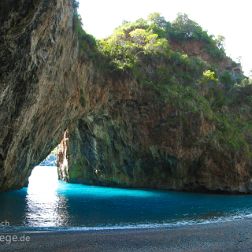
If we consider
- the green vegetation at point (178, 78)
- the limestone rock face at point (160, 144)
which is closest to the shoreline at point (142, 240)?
the green vegetation at point (178, 78)

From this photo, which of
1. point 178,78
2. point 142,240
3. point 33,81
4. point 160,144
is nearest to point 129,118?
point 160,144

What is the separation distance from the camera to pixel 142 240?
16.7 m

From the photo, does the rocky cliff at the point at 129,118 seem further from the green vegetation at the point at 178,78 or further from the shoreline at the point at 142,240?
the shoreline at the point at 142,240

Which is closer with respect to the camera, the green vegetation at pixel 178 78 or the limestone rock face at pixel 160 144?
the green vegetation at pixel 178 78

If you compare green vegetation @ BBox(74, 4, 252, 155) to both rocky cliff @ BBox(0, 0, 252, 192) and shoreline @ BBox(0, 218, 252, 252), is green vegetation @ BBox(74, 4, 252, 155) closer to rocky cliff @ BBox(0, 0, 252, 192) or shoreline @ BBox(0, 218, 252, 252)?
rocky cliff @ BBox(0, 0, 252, 192)

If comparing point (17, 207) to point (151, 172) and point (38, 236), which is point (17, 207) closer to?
point (38, 236)

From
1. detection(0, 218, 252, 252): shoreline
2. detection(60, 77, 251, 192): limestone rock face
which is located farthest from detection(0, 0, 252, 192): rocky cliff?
detection(0, 218, 252, 252): shoreline

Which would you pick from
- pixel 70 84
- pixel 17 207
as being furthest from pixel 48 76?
pixel 17 207

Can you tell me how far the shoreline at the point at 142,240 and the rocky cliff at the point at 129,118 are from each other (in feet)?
38.9

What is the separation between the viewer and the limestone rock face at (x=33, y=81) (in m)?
18.5

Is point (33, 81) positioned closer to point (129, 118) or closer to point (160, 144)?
point (129, 118)

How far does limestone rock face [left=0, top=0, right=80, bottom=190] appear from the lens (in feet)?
60.6

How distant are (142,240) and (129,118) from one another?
108 ft

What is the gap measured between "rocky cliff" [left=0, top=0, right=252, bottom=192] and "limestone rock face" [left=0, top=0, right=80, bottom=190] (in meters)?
0.15
